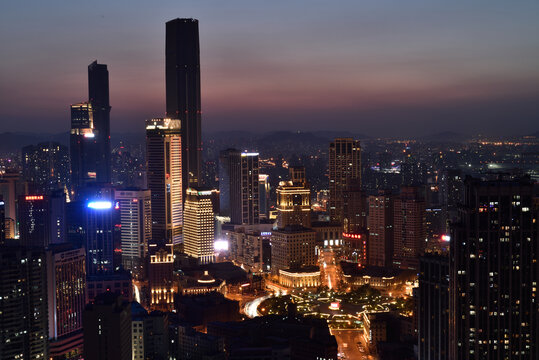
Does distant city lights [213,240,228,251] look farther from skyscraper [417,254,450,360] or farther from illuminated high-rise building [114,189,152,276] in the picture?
skyscraper [417,254,450,360]

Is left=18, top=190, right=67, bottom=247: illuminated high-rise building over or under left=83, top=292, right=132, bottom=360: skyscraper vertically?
over

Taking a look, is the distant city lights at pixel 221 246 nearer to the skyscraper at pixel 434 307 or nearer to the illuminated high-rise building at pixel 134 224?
the illuminated high-rise building at pixel 134 224

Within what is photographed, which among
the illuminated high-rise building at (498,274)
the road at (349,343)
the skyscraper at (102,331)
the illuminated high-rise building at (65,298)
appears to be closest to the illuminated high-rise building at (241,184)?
the illuminated high-rise building at (65,298)

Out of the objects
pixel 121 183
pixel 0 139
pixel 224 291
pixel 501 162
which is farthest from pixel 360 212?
pixel 501 162

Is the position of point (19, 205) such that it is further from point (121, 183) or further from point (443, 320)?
point (443, 320)

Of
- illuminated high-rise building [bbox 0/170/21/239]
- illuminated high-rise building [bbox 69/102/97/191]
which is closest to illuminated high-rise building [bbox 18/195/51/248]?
illuminated high-rise building [bbox 0/170/21/239]

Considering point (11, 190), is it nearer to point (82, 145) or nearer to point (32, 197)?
point (32, 197)

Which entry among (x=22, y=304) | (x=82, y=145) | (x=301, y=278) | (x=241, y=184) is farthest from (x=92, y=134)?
(x=22, y=304)
